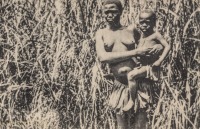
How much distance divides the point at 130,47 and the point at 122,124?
517 millimetres

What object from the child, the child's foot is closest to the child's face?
the child

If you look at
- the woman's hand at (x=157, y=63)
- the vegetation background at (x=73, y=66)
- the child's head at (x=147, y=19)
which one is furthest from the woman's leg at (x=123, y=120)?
the vegetation background at (x=73, y=66)

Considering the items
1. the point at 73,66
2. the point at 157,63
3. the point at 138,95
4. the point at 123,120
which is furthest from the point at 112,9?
the point at 73,66

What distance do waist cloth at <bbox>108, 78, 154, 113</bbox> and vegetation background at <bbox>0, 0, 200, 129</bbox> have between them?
0.78m

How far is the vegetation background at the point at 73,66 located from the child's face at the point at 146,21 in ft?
3.21

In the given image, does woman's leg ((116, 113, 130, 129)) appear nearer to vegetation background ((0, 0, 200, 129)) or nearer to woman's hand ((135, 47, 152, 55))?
woman's hand ((135, 47, 152, 55))

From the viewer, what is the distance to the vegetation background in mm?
3920

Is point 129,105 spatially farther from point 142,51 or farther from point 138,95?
point 142,51

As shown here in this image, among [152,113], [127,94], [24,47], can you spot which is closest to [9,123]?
[24,47]

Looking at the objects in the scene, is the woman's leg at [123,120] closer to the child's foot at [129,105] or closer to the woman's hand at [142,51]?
the child's foot at [129,105]

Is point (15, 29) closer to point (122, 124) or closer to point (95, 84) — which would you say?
point (95, 84)

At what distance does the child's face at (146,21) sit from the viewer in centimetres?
284

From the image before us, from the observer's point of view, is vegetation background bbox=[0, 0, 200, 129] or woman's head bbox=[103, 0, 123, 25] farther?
vegetation background bbox=[0, 0, 200, 129]

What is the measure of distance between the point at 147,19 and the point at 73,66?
1414 mm
